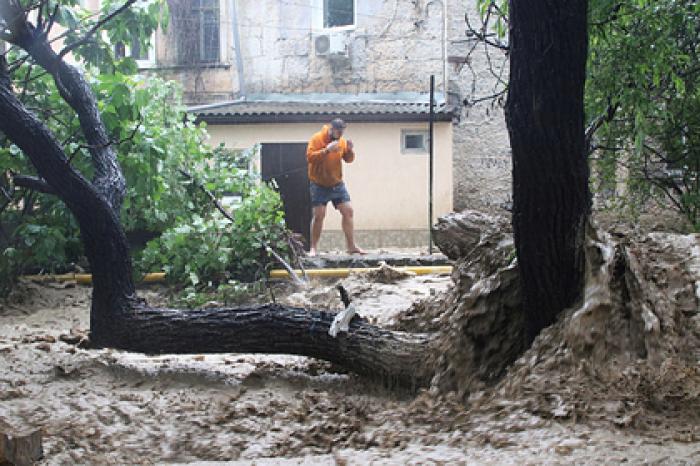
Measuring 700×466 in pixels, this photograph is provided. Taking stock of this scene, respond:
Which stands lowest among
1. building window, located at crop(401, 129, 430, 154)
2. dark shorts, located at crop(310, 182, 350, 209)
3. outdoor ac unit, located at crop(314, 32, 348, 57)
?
dark shorts, located at crop(310, 182, 350, 209)

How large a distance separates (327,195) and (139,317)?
16.8 feet

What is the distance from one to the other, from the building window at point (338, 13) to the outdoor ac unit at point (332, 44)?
393 mm

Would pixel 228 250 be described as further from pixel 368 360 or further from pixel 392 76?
pixel 392 76

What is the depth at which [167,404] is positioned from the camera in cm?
503

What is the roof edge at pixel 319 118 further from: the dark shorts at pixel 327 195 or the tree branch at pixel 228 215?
the tree branch at pixel 228 215

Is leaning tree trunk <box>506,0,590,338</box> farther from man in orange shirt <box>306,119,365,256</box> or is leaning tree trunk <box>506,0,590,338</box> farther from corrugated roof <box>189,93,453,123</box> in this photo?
corrugated roof <box>189,93,453,123</box>

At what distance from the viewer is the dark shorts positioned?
10.7 m

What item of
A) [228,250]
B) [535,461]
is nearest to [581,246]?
[535,461]

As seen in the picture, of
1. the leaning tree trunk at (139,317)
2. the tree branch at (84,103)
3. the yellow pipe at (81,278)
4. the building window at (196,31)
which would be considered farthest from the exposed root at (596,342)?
the building window at (196,31)

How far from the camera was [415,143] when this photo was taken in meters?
14.6

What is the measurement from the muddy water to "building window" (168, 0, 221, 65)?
1028 centimetres

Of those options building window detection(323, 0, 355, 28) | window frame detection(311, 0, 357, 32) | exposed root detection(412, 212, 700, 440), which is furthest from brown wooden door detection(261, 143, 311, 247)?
exposed root detection(412, 212, 700, 440)

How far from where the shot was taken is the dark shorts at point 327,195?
1070 centimetres

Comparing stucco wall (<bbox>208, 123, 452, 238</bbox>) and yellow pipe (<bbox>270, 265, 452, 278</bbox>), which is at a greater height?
stucco wall (<bbox>208, 123, 452, 238</bbox>)
